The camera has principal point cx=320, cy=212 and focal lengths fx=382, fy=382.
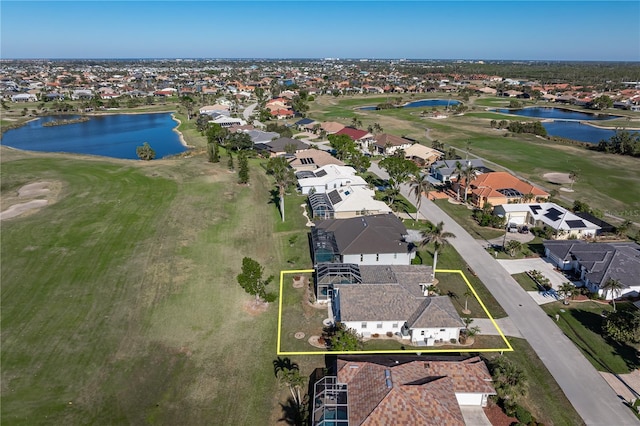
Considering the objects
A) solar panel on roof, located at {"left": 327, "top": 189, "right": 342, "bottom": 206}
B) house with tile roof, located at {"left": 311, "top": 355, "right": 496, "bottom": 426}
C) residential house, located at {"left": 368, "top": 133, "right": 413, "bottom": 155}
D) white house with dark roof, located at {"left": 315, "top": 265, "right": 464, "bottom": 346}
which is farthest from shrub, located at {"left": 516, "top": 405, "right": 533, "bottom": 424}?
residential house, located at {"left": 368, "top": 133, "right": 413, "bottom": 155}

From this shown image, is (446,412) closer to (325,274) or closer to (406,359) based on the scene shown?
(406,359)

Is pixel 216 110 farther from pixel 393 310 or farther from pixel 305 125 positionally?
pixel 393 310

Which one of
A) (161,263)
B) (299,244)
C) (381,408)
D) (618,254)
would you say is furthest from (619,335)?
(161,263)

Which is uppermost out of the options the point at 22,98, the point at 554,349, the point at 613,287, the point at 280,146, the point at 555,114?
the point at 22,98

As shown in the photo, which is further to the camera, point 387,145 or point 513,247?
point 387,145

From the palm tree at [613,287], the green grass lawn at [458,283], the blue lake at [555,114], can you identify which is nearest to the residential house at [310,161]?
the green grass lawn at [458,283]

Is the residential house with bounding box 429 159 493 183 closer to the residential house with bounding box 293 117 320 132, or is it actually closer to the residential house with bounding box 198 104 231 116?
the residential house with bounding box 293 117 320 132

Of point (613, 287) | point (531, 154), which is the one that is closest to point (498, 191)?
point (613, 287)
